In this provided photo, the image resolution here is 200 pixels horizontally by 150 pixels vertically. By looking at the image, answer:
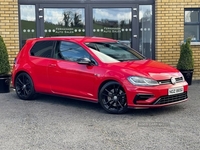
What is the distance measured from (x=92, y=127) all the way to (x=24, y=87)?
10.6 ft

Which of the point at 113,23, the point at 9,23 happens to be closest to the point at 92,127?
the point at 9,23

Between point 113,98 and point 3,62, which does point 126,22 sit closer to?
point 3,62

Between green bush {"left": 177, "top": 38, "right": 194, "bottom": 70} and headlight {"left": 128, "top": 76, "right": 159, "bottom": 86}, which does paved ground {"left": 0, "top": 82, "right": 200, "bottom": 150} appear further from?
green bush {"left": 177, "top": 38, "right": 194, "bottom": 70}

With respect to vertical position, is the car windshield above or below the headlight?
above

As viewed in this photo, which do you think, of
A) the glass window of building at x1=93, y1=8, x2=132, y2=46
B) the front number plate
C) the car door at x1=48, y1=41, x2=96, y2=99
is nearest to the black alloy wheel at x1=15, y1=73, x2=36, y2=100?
the car door at x1=48, y1=41, x2=96, y2=99

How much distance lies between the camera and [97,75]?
7.54 metres

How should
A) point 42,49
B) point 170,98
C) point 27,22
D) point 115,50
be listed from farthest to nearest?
point 27,22
point 42,49
point 115,50
point 170,98

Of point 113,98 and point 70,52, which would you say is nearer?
point 113,98

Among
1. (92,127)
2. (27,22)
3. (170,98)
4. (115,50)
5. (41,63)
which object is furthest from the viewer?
(27,22)

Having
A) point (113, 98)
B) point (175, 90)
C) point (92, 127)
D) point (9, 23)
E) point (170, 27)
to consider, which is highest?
point (9, 23)

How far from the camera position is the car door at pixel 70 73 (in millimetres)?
7730

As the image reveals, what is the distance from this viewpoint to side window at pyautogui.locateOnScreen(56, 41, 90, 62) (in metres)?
8.04

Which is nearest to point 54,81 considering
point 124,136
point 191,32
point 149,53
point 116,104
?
point 116,104

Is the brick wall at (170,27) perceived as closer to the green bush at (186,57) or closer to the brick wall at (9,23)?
the green bush at (186,57)
